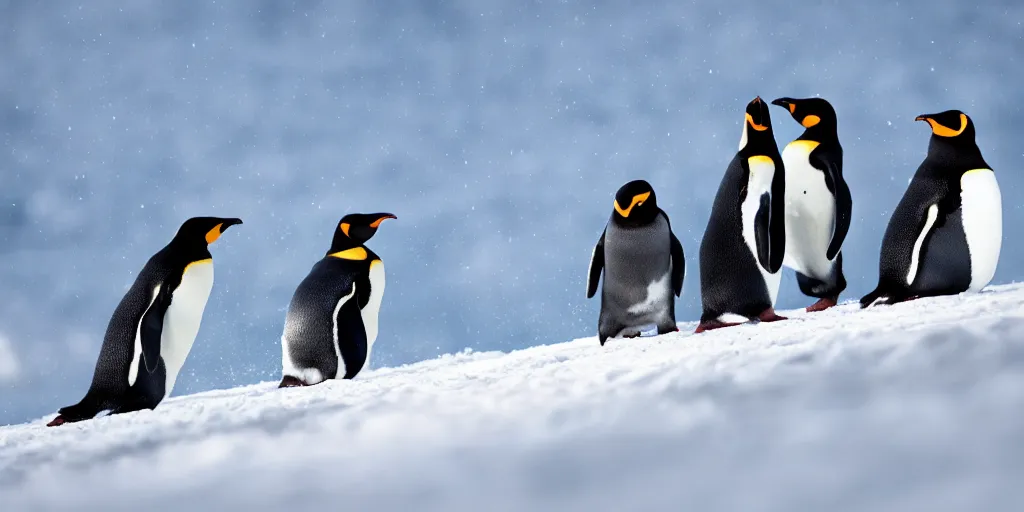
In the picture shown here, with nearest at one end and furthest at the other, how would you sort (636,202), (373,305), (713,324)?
(713,324) → (636,202) → (373,305)

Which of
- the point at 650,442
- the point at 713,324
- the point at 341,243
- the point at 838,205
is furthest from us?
the point at 341,243

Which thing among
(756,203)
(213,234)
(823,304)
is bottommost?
(823,304)

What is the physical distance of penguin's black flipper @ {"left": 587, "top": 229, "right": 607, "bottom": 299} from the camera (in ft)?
16.3

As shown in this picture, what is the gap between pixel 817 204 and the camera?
5.02m

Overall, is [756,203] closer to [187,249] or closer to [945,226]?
[945,226]

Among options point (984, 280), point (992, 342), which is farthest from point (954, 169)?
point (992, 342)

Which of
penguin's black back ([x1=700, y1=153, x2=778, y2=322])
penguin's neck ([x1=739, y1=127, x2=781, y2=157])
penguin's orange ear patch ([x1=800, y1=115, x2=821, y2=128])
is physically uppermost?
penguin's orange ear patch ([x1=800, y1=115, x2=821, y2=128])

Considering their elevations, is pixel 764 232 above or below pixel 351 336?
above

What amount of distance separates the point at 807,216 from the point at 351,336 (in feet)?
8.86

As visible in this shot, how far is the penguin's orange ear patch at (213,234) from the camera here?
5.25 metres

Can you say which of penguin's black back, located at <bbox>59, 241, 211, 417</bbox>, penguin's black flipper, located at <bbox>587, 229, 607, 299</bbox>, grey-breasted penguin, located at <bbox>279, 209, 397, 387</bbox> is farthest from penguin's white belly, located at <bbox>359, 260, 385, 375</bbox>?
penguin's black flipper, located at <bbox>587, 229, 607, 299</bbox>

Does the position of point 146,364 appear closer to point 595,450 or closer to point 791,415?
point 595,450

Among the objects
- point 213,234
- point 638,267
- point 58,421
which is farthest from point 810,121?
point 58,421

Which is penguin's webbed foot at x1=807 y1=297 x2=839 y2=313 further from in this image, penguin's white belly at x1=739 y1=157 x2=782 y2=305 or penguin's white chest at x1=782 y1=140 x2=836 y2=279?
penguin's white belly at x1=739 y1=157 x2=782 y2=305
